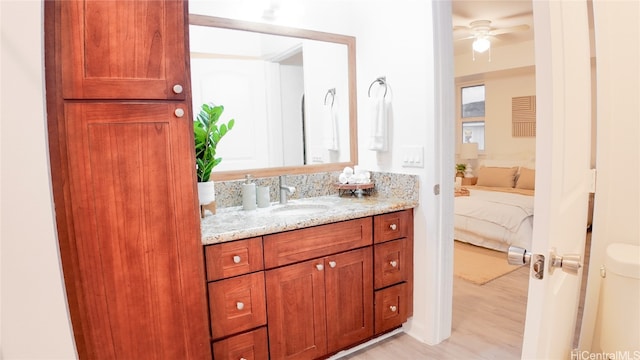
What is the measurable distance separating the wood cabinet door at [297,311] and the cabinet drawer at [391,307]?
38 centimetres

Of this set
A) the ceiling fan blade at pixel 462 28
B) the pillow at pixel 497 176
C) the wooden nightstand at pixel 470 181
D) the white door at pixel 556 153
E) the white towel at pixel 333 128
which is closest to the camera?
→ the white door at pixel 556 153

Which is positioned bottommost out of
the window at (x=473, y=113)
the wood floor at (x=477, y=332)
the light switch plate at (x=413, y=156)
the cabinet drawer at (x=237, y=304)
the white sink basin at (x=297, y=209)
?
the wood floor at (x=477, y=332)

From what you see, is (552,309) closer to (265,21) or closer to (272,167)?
(272,167)

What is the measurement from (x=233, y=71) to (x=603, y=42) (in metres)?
1.79

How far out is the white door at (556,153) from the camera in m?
0.81

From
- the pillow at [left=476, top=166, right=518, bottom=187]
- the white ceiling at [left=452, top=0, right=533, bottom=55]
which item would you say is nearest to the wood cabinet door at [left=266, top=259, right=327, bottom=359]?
the white ceiling at [left=452, top=0, right=533, bottom=55]

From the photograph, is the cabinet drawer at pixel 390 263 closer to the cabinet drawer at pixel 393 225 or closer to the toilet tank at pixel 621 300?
the cabinet drawer at pixel 393 225

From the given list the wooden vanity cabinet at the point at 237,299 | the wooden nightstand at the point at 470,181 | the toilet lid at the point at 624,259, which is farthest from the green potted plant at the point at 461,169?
the wooden vanity cabinet at the point at 237,299

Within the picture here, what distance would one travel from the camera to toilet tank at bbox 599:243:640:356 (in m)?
1.31

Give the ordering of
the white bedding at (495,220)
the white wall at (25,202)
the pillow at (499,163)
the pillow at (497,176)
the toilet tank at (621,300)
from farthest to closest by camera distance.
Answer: the pillow at (499,163) < the pillow at (497,176) < the white bedding at (495,220) < the toilet tank at (621,300) < the white wall at (25,202)

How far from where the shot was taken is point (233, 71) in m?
2.19

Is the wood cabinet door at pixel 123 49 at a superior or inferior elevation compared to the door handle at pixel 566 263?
superior

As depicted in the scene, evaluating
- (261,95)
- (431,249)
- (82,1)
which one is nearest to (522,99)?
(431,249)

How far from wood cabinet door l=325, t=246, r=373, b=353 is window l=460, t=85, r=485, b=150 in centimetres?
473
